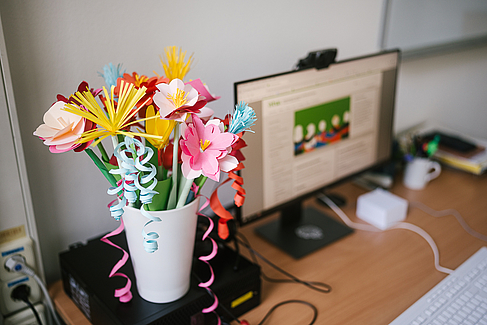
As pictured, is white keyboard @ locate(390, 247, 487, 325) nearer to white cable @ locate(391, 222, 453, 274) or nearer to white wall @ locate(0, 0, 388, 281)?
white cable @ locate(391, 222, 453, 274)

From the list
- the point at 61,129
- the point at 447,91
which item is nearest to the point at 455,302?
the point at 61,129

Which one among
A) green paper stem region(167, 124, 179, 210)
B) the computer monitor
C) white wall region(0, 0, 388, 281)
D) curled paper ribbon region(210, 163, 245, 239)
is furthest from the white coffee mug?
green paper stem region(167, 124, 179, 210)

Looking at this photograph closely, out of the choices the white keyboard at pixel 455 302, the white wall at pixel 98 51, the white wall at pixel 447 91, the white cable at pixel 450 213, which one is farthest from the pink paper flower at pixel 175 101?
the white wall at pixel 447 91

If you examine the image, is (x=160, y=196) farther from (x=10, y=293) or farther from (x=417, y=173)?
(x=417, y=173)

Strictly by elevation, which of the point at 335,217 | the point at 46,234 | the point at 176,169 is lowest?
the point at 335,217

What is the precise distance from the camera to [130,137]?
1.95 ft

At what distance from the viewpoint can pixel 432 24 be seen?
1552mm

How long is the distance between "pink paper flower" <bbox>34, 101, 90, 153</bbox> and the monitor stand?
1.93 ft

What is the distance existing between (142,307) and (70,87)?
1.52 ft

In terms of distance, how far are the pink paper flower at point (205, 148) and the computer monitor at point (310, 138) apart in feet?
0.75

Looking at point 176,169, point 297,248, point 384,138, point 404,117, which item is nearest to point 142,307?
point 176,169

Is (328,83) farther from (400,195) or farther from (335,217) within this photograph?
(400,195)

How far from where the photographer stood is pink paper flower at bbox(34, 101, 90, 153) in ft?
1.85

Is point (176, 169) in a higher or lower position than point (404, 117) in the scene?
higher
